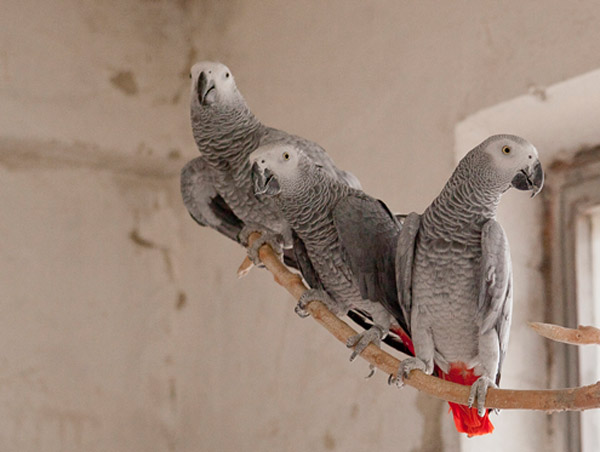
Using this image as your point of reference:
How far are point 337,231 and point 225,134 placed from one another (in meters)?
0.26

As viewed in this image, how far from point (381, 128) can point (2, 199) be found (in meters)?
1.12

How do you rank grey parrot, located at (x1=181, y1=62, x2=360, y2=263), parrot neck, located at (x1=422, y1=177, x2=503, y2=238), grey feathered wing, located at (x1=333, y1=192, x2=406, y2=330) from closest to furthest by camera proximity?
parrot neck, located at (x1=422, y1=177, x2=503, y2=238) → grey feathered wing, located at (x1=333, y1=192, x2=406, y2=330) → grey parrot, located at (x1=181, y1=62, x2=360, y2=263)

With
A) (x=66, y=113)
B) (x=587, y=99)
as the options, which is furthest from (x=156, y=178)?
(x=587, y=99)

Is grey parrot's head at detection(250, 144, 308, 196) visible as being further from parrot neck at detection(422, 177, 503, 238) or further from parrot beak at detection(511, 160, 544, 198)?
parrot beak at detection(511, 160, 544, 198)

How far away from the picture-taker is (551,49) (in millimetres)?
1515

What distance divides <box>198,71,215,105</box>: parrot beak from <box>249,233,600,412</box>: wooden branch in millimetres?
281

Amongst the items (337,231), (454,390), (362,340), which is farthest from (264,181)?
(454,390)

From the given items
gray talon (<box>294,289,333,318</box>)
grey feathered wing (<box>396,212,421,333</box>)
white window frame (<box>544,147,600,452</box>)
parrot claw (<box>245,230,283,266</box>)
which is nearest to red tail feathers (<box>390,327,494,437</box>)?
grey feathered wing (<box>396,212,421,333</box>)

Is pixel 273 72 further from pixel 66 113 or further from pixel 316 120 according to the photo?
pixel 66 113

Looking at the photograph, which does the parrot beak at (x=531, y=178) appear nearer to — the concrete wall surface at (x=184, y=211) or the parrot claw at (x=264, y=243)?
the parrot claw at (x=264, y=243)

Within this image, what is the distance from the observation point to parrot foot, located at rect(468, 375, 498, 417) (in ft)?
3.16

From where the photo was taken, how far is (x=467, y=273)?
105 centimetres

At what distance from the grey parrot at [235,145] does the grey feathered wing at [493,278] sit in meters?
0.32

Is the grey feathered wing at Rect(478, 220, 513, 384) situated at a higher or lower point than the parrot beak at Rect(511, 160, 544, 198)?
lower
